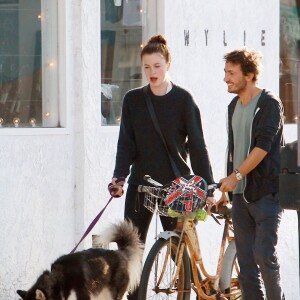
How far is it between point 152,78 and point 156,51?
19 centimetres

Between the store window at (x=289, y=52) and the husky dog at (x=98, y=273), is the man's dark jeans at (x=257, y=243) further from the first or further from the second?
the store window at (x=289, y=52)

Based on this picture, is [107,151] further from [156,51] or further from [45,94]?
[156,51]

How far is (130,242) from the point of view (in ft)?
23.0

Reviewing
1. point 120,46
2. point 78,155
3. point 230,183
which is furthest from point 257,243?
point 120,46

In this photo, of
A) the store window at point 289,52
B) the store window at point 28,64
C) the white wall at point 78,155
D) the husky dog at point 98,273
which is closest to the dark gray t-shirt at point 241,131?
the husky dog at point 98,273

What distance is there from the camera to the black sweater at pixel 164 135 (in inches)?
280

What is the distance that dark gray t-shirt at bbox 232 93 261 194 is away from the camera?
6.63m

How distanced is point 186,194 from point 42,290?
1.16 meters

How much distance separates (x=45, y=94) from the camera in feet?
27.9

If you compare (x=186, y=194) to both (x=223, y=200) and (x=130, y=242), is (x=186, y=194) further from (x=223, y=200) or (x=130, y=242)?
(x=130, y=242)

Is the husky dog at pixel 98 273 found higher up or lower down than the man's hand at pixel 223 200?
lower down

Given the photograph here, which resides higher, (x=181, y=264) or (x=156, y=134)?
(x=156, y=134)

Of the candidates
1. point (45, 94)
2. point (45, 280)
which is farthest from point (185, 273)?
point (45, 94)

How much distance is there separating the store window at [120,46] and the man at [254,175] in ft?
7.30
